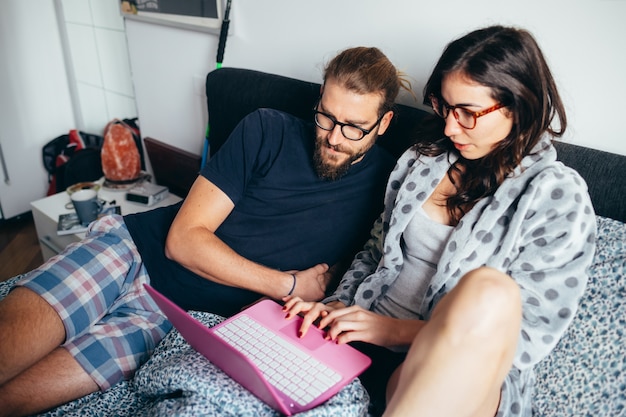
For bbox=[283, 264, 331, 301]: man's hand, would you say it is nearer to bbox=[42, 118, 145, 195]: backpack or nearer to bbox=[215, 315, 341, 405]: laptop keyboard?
bbox=[215, 315, 341, 405]: laptop keyboard

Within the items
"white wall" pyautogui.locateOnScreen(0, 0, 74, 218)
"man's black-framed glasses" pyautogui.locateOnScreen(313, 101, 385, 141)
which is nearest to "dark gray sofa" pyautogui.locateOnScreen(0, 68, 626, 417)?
"man's black-framed glasses" pyautogui.locateOnScreen(313, 101, 385, 141)

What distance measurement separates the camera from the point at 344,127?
1.35 metres

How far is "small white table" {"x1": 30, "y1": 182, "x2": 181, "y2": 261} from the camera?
2.11m

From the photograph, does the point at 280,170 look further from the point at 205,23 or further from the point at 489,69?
the point at 205,23

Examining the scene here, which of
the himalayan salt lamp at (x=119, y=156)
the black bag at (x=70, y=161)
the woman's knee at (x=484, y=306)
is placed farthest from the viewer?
the black bag at (x=70, y=161)

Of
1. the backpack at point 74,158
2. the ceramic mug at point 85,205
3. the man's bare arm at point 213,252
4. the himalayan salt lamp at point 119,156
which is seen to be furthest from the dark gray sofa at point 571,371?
the backpack at point 74,158

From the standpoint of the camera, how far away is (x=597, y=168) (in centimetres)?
113

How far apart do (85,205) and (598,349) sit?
6.31ft

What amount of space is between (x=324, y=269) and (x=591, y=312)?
2.47 ft

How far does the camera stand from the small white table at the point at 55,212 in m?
2.11

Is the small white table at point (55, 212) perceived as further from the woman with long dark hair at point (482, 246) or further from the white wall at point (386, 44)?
the woman with long dark hair at point (482, 246)

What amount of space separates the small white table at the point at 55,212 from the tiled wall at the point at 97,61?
1.06 meters

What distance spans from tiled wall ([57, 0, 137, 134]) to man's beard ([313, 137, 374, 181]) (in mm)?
2133

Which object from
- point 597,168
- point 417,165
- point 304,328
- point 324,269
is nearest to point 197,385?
point 304,328
